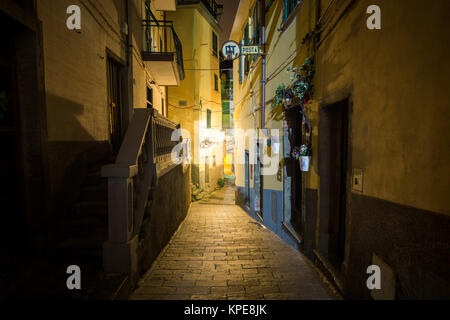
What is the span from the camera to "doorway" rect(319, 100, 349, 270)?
409cm

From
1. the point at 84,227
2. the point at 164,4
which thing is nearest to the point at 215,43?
the point at 164,4

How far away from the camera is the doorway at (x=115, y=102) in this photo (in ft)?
21.2

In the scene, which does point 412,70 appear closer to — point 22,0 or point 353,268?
point 353,268

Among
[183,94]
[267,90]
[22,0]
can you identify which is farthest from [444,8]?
[183,94]

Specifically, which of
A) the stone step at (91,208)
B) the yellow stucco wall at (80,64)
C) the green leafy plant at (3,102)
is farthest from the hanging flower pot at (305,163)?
the green leafy plant at (3,102)

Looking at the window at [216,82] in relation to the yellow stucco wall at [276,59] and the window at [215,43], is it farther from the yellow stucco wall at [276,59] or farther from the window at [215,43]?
the yellow stucco wall at [276,59]

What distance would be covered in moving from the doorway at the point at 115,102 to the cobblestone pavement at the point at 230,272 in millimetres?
3408

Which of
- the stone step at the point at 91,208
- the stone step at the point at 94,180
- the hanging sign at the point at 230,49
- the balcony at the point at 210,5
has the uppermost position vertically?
the balcony at the point at 210,5

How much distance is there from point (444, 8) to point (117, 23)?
725cm

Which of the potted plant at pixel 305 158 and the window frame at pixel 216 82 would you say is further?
the window frame at pixel 216 82

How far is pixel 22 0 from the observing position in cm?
329

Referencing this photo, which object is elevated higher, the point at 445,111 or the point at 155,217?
the point at 445,111

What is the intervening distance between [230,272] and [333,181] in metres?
2.51

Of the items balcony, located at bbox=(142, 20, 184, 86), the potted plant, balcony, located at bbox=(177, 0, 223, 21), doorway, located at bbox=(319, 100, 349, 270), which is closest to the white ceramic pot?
the potted plant
